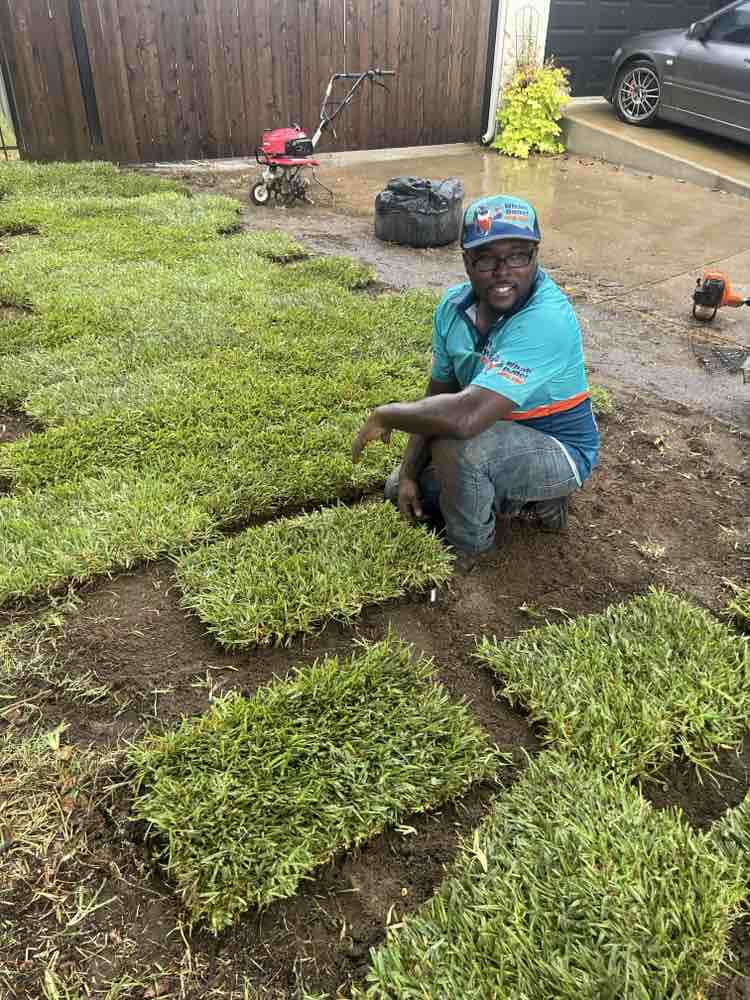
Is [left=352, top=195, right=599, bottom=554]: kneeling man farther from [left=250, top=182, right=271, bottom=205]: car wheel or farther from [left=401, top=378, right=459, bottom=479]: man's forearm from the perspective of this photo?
[left=250, top=182, right=271, bottom=205]: car wheel

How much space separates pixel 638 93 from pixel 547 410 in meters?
9.85

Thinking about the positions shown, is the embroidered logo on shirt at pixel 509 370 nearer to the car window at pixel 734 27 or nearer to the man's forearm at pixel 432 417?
the man's forearm at pixel 432 417

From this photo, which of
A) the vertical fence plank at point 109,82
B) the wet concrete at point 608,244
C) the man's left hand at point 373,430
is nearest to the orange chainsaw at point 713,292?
the wet concrete at point 608,244

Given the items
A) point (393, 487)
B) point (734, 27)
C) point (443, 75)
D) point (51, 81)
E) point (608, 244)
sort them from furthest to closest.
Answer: point (443, 75), point (734, 27), point (51, 81), point (608, 244), point (393, 487)

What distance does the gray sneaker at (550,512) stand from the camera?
307cm

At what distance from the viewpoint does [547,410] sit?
283 centimetres

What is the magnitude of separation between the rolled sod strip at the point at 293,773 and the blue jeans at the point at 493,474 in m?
0.69

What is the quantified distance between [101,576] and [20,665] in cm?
48

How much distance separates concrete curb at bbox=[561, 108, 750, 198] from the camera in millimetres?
8938

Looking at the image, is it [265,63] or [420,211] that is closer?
[420,211]

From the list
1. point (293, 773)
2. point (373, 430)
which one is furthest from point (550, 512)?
point (293, 773)

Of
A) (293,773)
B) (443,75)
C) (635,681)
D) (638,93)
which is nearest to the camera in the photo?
(293,773)

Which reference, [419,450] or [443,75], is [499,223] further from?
[443,75]

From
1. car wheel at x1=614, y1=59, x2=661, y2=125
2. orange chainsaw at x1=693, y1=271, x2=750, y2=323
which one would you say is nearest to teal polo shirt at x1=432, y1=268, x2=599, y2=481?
orange chainsaw at x1=693, y1=271, x2=750, y2=323
